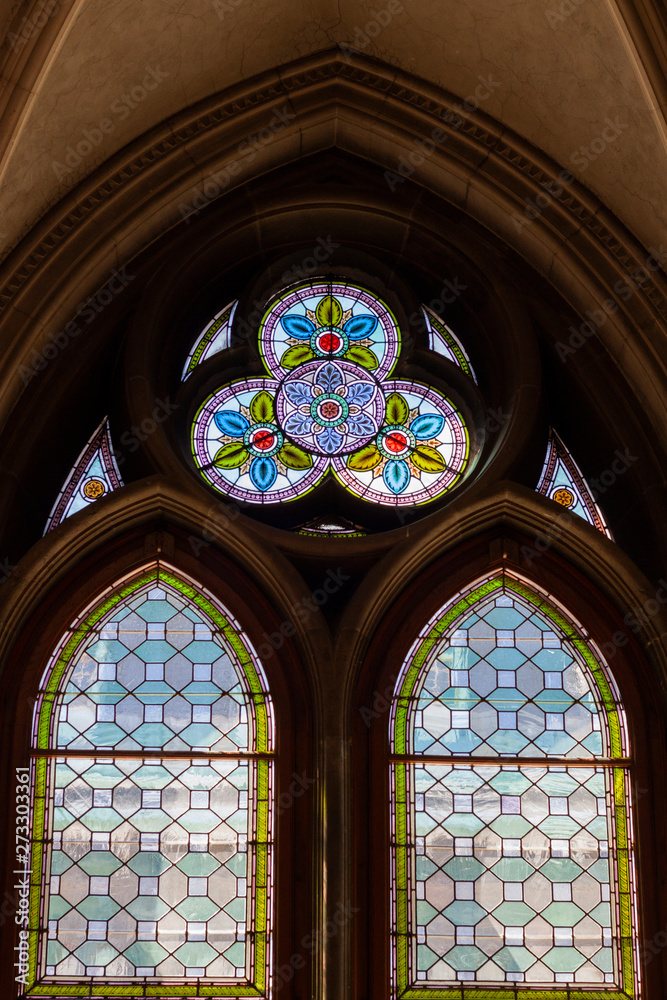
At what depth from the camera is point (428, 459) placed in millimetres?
6797

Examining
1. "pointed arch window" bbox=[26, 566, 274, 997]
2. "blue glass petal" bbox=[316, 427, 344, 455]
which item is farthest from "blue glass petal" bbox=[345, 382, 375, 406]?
"pointed arch window" bbox=[26, 566, 274, 997]

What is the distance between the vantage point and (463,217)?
691cm

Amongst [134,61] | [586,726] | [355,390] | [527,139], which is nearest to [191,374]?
[355,390]

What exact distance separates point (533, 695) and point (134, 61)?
10.4 ft

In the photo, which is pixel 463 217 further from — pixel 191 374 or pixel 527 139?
pixel 191 374

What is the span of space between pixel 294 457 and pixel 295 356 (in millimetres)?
533

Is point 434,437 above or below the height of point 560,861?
above

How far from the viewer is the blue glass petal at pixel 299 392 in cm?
689

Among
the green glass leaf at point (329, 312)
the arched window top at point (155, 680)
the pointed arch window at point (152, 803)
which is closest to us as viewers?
the pointed arch window at point (152, 803)

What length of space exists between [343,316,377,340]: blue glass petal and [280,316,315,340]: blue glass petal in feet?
0.56

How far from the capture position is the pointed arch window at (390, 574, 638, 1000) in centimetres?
588

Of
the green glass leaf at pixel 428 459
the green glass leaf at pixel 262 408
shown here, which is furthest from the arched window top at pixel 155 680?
the green glass leaf at pixel 428 459

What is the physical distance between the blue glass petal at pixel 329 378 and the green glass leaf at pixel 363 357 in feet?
0.34

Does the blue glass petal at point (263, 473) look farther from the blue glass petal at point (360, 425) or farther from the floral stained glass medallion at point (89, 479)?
the floral stained glass medallion at point (89, 479)
